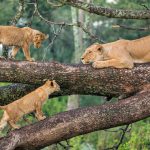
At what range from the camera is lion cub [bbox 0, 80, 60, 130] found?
7057 millimetres

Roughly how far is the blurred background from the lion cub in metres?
4.02

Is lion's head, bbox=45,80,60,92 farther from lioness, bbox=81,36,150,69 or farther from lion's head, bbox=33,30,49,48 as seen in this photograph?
lion's head, bbox=33,30,49,48

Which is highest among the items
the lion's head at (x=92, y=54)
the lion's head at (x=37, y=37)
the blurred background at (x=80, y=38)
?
the lion's head at (x=37, y=37)

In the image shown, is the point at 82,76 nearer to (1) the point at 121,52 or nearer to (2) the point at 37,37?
(1) the point at 121,52

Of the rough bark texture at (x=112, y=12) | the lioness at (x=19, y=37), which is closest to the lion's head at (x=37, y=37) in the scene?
the lioness at (x=19, y=37)

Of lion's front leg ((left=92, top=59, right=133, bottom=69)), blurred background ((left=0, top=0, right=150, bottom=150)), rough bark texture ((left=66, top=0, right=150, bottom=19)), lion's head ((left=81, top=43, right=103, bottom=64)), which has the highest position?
rough bark texture ((left=66, top=0, right=150, bottom=19))

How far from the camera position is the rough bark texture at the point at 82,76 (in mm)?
7414

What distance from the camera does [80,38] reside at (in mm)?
23359

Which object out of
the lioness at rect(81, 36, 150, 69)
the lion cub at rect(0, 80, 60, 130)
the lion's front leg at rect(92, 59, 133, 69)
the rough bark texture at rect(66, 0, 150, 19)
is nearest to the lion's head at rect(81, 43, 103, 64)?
the lioness at rect(81, 36, 150, 69)

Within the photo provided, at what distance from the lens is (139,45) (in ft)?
26.1

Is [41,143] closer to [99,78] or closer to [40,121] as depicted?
[40,121]

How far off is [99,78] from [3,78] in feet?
4.20

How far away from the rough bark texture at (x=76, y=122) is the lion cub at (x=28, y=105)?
0.26 metres

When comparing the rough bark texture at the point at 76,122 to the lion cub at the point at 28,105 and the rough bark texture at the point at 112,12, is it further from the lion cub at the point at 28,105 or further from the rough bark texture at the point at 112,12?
the rough bark texture at the point at 112,12
